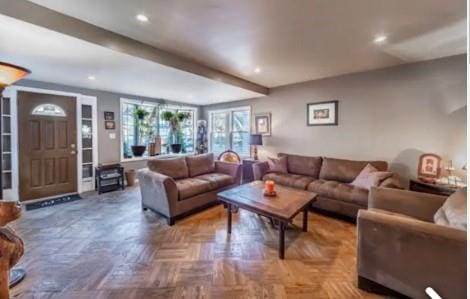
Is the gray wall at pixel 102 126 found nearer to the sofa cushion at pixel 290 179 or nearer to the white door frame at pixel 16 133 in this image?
the white door frame at pixel 16 133

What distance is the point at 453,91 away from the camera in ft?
10.7

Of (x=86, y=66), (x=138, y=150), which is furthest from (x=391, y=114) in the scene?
(x=138, y=150)

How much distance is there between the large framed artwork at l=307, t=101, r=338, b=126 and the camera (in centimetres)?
449

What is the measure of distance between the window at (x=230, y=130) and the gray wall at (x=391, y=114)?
1317 millimetres

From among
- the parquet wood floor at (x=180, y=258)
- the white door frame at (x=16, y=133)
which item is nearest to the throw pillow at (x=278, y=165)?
the parquet wood floor at (x=180, y=258)

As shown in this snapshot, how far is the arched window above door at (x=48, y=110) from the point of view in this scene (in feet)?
13.3

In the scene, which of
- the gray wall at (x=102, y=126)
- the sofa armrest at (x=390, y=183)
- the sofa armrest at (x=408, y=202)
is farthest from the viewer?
the gray wall at (x=102, y=126)

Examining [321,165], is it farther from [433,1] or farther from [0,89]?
[0,89]

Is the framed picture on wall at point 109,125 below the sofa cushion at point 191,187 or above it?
above

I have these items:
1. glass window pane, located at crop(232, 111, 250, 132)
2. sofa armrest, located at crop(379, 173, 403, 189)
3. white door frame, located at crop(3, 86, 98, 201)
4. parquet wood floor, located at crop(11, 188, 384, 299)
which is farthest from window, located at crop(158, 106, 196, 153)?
sofa armrest, located at crop(379, 173, 403, 189)

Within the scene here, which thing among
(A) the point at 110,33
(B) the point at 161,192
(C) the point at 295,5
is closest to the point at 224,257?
(B) the point at 161,192

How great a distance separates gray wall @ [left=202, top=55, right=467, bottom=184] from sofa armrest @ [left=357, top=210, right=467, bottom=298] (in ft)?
8.30

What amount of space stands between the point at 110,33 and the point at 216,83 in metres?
1.96

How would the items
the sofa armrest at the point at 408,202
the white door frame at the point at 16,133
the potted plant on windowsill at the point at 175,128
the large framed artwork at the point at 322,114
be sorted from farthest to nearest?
the potted plant on windowsill at the point at 175,128
the large framed artwork at the point at 322,114
the white door frame at the point at 16,133
the sofa armrest at the point at 408,202
